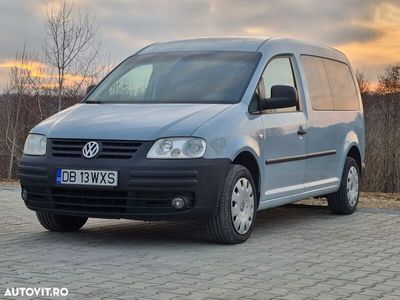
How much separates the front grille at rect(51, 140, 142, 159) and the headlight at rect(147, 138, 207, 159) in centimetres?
16

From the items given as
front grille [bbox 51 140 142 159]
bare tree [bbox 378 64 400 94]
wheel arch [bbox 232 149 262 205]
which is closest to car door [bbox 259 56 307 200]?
wheel arch [bbox 232 149 262 205]

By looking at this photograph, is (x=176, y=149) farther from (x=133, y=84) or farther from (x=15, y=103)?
(x=15, y=103)

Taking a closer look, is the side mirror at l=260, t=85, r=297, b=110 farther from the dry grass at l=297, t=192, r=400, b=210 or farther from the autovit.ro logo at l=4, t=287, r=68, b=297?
the dry grass at l=297, t=192, r=400, b=210

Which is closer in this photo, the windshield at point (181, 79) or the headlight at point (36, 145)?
the headlight at point (36, 145)

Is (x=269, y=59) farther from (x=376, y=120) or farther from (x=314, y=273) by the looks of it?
(x=376, y=120)

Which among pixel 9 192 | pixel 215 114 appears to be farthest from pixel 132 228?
pixel 9 192

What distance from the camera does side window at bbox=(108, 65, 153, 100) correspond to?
25.1 feet

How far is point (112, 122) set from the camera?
21.8 feet

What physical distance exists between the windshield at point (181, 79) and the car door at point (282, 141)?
327 mm

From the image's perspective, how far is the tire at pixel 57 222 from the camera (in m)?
7.43

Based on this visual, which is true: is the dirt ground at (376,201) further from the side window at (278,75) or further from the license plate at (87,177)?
the license plate at (87,177)

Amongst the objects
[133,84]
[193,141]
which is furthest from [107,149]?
[133,84]

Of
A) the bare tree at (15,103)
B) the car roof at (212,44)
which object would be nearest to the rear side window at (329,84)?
the car roof at (212,44)

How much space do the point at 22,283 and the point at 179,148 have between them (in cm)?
195
